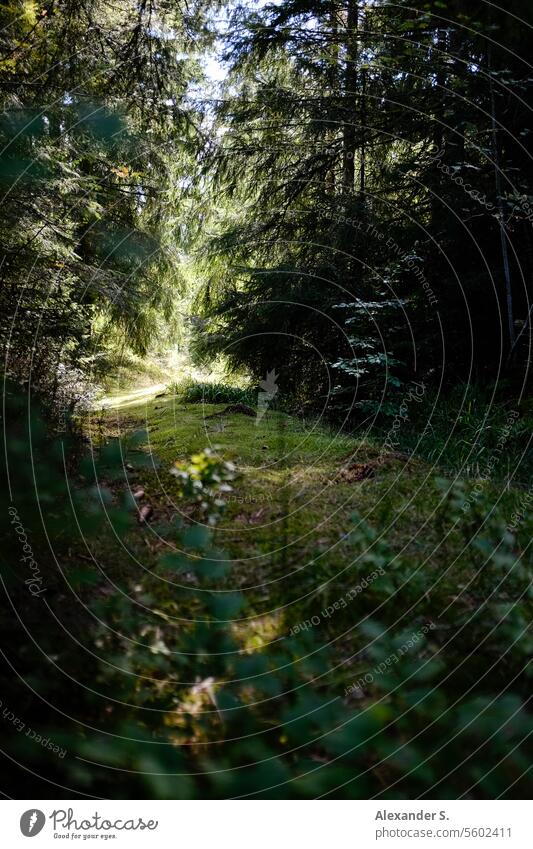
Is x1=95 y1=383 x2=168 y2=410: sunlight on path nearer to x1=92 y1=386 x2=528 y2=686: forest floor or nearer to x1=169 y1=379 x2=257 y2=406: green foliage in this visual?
x1=169 y1=379 x2=257 y2=406: green foliage

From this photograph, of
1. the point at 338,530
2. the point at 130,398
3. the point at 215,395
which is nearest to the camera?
the point at 338,530

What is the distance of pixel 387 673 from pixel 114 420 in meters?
5.50

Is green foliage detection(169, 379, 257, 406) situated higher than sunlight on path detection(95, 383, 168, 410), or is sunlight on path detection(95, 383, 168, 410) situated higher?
green foliage detection(169, 379, 257, 406)

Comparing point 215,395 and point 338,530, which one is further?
point 215,395

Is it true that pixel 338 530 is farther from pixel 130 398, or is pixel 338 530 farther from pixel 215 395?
pixel 130 398

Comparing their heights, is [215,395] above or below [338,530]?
above

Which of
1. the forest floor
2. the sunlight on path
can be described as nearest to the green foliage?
the sunlight on path

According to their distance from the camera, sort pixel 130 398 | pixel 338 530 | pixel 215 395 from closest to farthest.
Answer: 1. pixel 338 530
2. pixel 215 395
3. pixel 130 398

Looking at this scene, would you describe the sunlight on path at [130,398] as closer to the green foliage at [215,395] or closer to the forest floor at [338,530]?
the green foliage at [215,395]

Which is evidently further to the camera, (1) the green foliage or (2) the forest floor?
(1) the green foliage

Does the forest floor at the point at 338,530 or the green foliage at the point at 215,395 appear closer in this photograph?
the forest floor at the point at 338,530

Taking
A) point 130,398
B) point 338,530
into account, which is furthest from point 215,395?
point 338,530

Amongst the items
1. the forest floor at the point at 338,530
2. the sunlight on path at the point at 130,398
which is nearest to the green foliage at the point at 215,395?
the sunlight on path at the point at 130,398

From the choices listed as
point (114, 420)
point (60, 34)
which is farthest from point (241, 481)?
point (60, 34)
